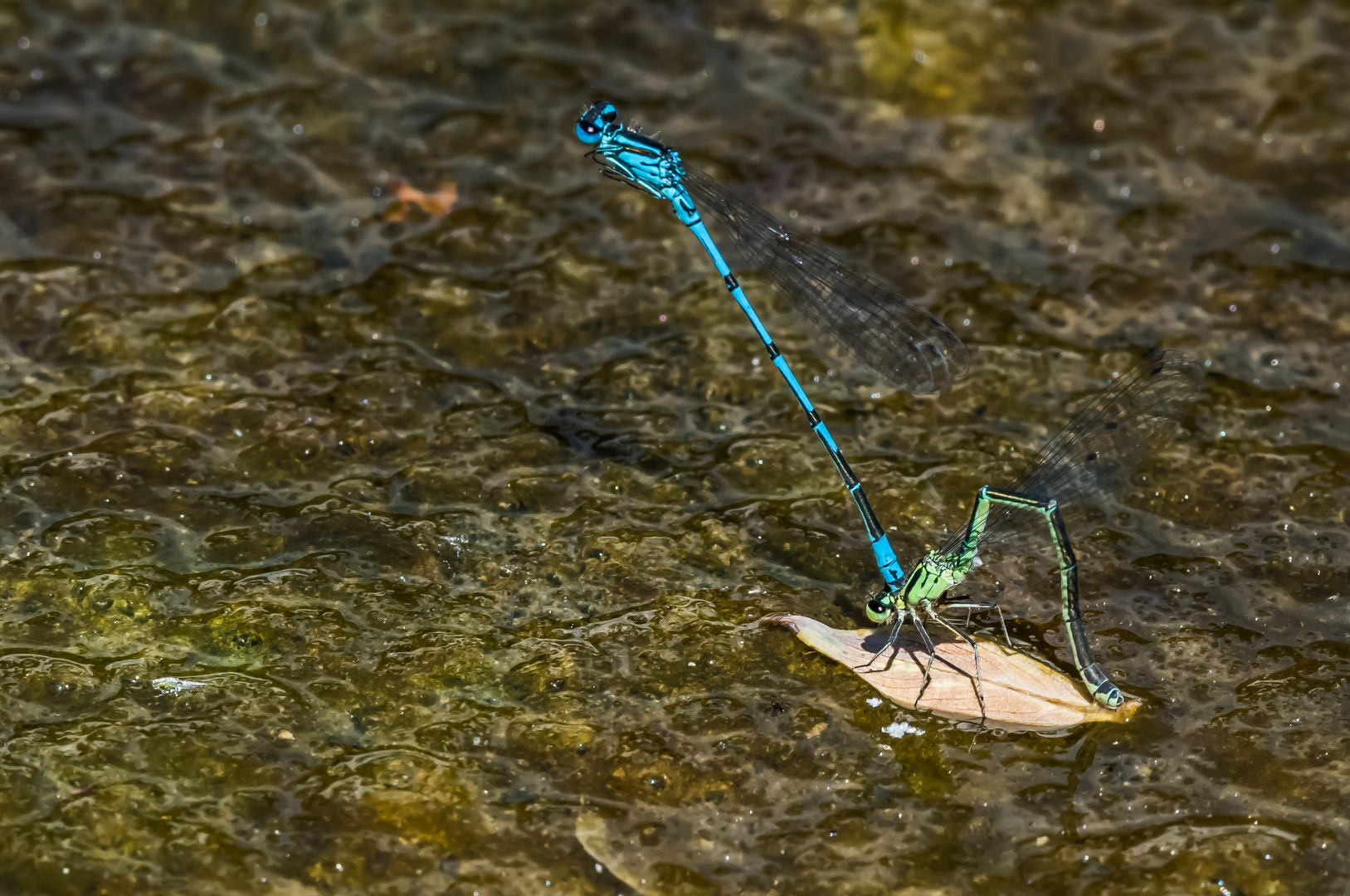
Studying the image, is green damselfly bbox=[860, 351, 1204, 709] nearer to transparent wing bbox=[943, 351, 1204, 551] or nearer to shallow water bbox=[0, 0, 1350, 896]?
transparent wing bbox=[943, 351, 1204, 551]

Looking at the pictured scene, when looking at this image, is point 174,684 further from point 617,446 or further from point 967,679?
point 967,679

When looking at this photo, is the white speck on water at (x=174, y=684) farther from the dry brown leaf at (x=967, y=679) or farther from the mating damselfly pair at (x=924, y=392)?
the mating damselfly pair at (x=924, y=392)

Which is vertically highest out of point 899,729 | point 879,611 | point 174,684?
point 879,611

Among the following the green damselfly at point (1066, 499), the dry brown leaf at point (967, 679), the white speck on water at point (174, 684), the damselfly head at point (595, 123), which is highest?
the damselfly head at point (595, 123)

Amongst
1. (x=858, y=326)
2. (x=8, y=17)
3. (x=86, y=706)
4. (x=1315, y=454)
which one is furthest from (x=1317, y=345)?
(x=8, y=17)

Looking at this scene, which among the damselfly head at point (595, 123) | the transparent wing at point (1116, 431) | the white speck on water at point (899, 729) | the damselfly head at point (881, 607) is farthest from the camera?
the damselfly head at point (595, 123)

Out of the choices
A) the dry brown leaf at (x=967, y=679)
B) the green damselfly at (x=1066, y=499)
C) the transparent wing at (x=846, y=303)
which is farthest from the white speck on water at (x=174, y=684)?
the transparent wing at (x=846, y=303)

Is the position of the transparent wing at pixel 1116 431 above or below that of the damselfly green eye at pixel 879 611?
above

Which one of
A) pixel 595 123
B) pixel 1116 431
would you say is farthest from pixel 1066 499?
pixel 595 123
